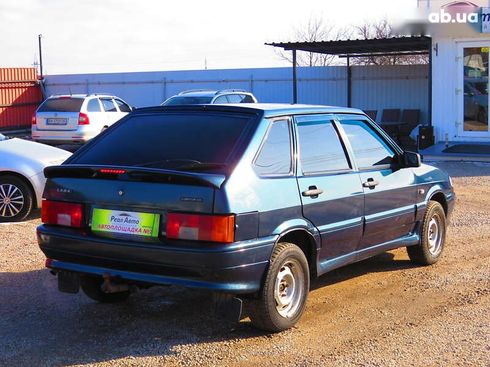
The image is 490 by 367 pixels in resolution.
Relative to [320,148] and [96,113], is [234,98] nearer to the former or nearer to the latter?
[96,113]

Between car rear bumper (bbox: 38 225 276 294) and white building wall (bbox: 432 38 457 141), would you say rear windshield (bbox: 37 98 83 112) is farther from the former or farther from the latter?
car rear bumper (bbox: 38 225 276 294)

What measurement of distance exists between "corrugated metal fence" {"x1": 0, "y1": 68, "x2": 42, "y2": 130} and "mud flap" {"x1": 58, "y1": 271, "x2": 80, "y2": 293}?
24.2 m

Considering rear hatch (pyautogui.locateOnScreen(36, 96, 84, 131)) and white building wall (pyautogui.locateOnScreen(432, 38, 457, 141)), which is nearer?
white building wall (pyautogui.locateOnScreen(432, 38, 457, 141))

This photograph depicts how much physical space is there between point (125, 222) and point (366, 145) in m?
2.52

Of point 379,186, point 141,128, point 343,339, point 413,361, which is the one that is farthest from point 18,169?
point 413,361

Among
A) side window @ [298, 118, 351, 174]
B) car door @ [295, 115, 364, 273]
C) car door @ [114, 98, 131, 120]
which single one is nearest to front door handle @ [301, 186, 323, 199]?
car door @ [295, 115, 364, 273]

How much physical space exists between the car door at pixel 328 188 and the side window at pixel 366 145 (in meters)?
0.22

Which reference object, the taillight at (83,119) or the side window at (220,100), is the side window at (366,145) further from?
the taillight at (83,119)

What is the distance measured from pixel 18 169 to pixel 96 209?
4556 mm

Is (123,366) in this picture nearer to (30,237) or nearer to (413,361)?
(413,361)

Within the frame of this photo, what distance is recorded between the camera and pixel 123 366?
425 centimetres

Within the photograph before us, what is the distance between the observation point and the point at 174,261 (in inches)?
171

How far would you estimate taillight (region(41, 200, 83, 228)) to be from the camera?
4754 mm

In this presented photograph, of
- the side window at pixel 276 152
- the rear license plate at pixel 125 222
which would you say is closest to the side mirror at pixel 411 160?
the side window at pixel 276 152
